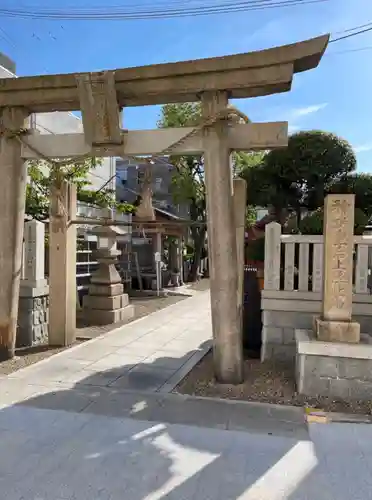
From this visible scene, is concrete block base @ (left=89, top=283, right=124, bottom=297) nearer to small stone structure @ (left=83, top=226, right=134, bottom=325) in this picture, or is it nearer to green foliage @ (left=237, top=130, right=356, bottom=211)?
small stone structure @ (left=83, top=226, right=134, bottom=325)

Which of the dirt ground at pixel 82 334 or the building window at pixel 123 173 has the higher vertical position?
the building window at pixel 123 173

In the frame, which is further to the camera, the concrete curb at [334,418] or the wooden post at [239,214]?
the wooden post at [239,214]

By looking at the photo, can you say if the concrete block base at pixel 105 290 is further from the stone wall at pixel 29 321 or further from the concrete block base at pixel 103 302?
the stone wall at pixel 29 321

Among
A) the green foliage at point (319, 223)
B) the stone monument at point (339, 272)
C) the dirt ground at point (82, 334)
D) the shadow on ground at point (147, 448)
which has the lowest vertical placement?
the dirt ground at point (82, 334)

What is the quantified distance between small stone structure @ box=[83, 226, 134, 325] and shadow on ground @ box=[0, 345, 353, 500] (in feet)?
15.5

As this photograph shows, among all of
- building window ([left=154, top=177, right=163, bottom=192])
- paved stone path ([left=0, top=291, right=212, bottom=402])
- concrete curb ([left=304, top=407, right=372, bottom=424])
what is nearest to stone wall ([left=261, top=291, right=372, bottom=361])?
paved stone path ([left=0, top=291, right=212, bottom=402])

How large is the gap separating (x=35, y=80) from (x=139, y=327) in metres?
5.38

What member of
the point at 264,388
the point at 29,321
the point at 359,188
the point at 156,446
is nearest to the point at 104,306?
the point at 29,321

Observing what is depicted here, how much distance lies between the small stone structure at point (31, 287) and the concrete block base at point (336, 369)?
4.77 metres

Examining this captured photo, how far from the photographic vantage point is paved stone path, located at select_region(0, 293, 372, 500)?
2.83 m

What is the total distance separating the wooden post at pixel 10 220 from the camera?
5.75 meters

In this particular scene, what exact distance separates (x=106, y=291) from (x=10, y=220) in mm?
4155

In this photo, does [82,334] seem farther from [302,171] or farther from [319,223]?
[302,171]

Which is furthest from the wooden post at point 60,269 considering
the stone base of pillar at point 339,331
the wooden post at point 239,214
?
the stone base of pillar at point 339,331
